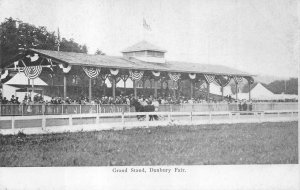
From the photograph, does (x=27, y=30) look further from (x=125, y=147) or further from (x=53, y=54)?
(x=125, y=147)

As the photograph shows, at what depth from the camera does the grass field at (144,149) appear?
10.3 metres

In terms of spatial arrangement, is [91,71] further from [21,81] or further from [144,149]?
[144,149]

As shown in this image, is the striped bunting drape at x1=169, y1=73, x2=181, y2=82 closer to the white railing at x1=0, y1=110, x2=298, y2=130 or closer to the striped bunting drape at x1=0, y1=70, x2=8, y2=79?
the white railing at x1=0, y1=110, x2=298, y2=130

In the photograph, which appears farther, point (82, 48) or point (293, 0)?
point (82, 48)

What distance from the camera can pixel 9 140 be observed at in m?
12.5

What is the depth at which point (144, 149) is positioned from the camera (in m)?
11.6

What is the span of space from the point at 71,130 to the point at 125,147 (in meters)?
4.14

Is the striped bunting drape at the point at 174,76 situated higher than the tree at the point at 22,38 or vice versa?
the tree at the point at 22,38

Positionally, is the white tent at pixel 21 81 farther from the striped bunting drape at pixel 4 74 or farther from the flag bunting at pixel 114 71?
the flag bunting at pixel 114 71

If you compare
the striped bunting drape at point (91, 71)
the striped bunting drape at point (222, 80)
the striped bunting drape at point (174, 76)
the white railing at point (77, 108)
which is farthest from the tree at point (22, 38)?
the white railing at point (77, 108)

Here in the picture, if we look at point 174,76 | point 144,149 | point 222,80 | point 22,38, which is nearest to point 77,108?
point 174,76

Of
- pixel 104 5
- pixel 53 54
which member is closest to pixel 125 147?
pixel 104 5

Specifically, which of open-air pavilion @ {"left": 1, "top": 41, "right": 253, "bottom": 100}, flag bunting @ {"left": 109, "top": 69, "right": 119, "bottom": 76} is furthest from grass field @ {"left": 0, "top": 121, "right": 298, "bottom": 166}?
flag bunting @ {"left": 109, "top": 69, "right": 119, "bottom": 76}

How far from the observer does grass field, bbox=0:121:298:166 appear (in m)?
10.3
